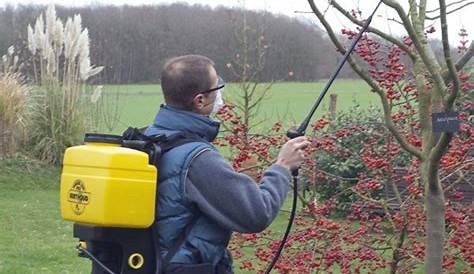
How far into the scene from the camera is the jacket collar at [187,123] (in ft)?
10.7

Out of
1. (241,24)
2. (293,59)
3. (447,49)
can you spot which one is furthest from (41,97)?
(447,49)

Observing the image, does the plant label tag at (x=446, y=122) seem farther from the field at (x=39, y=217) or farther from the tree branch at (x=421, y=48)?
the field at (x=39, y=217)

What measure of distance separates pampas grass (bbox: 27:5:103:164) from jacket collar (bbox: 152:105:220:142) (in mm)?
11691

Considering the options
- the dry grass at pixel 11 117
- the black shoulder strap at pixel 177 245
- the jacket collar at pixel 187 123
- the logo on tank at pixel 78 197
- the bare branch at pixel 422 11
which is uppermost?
the bare branch at pixel 422 11

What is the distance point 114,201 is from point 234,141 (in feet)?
8.17

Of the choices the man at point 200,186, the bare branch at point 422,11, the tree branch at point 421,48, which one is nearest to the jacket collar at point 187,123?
the man at point 200,186

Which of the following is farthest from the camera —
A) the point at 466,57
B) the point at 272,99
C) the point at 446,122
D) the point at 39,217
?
the point at 272,99

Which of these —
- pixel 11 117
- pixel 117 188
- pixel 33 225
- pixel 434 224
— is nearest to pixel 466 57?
pixel 434 224

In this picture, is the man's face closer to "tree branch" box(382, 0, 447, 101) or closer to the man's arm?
the man's arm

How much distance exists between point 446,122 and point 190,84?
3.53 feet

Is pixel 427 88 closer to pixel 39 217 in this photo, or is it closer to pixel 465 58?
pixel 465 58

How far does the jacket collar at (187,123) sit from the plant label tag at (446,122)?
0.94 metres

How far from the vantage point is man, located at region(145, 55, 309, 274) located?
3.10 metres

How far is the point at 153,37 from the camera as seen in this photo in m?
27.1
